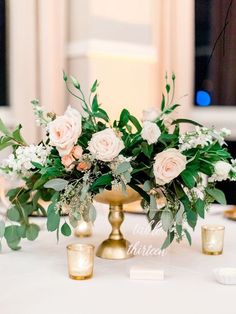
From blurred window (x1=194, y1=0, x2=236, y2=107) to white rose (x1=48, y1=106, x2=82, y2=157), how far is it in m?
1.87

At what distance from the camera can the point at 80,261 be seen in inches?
46.0

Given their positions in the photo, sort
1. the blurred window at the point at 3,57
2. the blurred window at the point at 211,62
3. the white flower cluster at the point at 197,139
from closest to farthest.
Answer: the white flower cluster at the point at 197,139
the blurred window at the point at 211,62
the blurred window at the point at 3,57

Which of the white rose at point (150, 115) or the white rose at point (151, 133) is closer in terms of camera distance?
the white rose at point (151, 133)

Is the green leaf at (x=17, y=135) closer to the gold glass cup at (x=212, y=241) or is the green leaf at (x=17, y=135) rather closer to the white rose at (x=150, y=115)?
the white rose at (x=150, y=115)

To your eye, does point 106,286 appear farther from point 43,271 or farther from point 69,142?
point 69,142

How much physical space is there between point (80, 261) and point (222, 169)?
1.23ft

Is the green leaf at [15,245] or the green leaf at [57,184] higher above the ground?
the green leaf at [57,184]

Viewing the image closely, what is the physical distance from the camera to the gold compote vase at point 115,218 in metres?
1.33

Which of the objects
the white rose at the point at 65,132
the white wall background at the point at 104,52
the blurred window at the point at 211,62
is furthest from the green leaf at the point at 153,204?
the white wall background at the point at 104,52

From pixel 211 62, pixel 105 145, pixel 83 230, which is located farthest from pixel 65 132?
pixel 211 62

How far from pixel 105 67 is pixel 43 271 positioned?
7.08 ft

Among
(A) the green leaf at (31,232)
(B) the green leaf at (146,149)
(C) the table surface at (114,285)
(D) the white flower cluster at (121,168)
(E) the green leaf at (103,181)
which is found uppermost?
(B) the green leaf at (146,149)

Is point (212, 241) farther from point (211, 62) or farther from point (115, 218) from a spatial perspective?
point (211, 62)

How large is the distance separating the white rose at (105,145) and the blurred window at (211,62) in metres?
1.86
